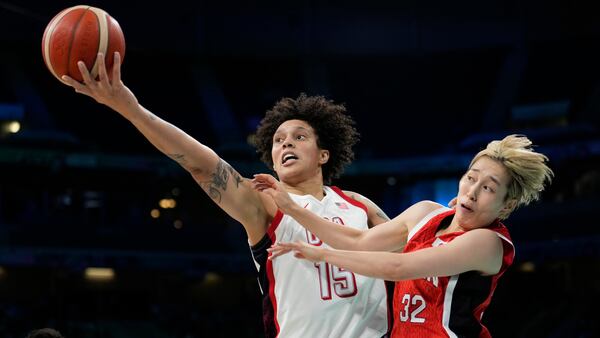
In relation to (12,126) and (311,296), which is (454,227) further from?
(12,126)

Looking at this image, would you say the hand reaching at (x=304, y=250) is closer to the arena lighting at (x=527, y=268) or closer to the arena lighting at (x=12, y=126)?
the arena lighting at (x=527, y=268)

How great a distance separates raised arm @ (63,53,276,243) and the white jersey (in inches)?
5.6

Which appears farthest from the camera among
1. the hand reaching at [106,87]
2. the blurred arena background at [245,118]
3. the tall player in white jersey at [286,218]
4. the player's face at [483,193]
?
the blurred arena background at [245,118]

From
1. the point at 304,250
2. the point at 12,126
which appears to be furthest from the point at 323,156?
the point at 12,126

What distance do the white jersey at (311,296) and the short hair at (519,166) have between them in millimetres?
944

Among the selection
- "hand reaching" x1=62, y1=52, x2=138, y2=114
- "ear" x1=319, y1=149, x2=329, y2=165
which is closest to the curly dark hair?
"ear" x1=319, y1=149, x2=329, y2=165

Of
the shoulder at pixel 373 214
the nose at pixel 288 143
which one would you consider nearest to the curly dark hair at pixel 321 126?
the nose at pixel 288 143

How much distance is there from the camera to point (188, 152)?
12.8 feet

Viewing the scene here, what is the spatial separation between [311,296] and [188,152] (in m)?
1.10

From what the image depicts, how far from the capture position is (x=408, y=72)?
27.7 metres

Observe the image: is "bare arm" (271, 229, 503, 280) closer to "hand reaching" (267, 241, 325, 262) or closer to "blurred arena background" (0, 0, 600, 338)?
"hand reaching" (267, 241, 325, 262)

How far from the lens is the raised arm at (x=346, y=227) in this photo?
157 inches

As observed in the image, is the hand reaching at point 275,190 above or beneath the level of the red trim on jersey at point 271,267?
above

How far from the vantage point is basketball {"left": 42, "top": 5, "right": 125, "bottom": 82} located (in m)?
3.61
